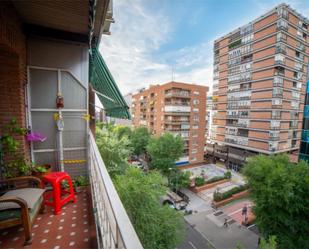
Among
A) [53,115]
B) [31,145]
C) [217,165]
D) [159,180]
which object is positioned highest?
[53,115]

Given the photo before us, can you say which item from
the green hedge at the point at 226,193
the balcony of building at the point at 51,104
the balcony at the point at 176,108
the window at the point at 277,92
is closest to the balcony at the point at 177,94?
the balcony at the point at 176,108

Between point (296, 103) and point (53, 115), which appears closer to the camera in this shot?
point (53, 115)

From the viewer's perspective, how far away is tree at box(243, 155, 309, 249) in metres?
6.36

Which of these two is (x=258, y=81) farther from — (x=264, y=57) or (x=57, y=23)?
(x=57, y=23)

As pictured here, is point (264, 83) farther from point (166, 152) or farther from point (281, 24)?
point (166, 152)

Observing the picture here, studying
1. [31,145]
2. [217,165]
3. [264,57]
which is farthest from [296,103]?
[31,145]

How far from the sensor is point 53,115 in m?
3.35

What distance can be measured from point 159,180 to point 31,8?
246 inches

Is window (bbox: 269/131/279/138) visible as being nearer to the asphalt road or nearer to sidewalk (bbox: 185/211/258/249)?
sidewalk (bbox: 185/211/258/249)

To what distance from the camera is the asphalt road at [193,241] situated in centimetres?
869

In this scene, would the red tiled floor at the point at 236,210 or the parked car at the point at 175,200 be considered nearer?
the red tiled floor at the point at 236,210

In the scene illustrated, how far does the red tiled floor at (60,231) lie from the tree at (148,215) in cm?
314

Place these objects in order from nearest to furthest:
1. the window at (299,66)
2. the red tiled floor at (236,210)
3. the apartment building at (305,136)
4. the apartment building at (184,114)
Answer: the apartment building at (305,136) → the red tiled floor at (236,210) → the window at (299,66) → the apartment building at (184,114)

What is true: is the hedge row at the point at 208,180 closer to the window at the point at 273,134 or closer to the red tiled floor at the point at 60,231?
the window at the point at 273,134
